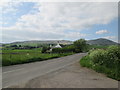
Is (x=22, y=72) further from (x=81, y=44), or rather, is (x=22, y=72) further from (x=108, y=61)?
(x=81, y=44)

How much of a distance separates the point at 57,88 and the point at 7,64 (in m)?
11.7

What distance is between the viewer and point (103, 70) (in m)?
9.49

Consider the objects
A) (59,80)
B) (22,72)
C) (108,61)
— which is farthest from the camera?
(22,72)

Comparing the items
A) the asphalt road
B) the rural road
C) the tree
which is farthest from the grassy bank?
the tree

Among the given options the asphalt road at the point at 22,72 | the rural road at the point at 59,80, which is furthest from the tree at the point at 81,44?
the rural road at the point at 59,80

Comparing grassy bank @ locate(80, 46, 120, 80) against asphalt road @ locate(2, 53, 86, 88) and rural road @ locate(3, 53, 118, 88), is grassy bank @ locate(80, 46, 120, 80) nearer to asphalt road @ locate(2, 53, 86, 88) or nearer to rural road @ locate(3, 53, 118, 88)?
rural road @ locate(3, 53, 118, 88)

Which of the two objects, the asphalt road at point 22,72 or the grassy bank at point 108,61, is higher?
the grassy bank at point 108,61

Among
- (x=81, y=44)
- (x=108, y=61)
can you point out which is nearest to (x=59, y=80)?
(x=108, y=61)

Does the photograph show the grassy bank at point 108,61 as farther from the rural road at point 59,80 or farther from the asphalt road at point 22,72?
the asphalt road at point 22,72

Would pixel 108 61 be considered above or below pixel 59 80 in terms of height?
above

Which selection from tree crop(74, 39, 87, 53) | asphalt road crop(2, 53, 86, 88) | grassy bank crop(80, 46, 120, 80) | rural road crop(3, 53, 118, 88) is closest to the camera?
rural road crop(3, 53, 118, 88)

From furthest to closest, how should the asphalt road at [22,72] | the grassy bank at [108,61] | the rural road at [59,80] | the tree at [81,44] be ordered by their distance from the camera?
1. the tree at [81,44]
2. the grassy bank at [108,61]
3. the asphalt road at [22,72]
4. the rural road at [59,80]

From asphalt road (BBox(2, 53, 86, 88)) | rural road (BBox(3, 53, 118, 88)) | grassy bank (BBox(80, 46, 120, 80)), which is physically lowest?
asphalt road (BBox(2, 53, 86, 88))

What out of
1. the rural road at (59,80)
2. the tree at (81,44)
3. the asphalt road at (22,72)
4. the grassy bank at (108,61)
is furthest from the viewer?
the tree at (81,44)
